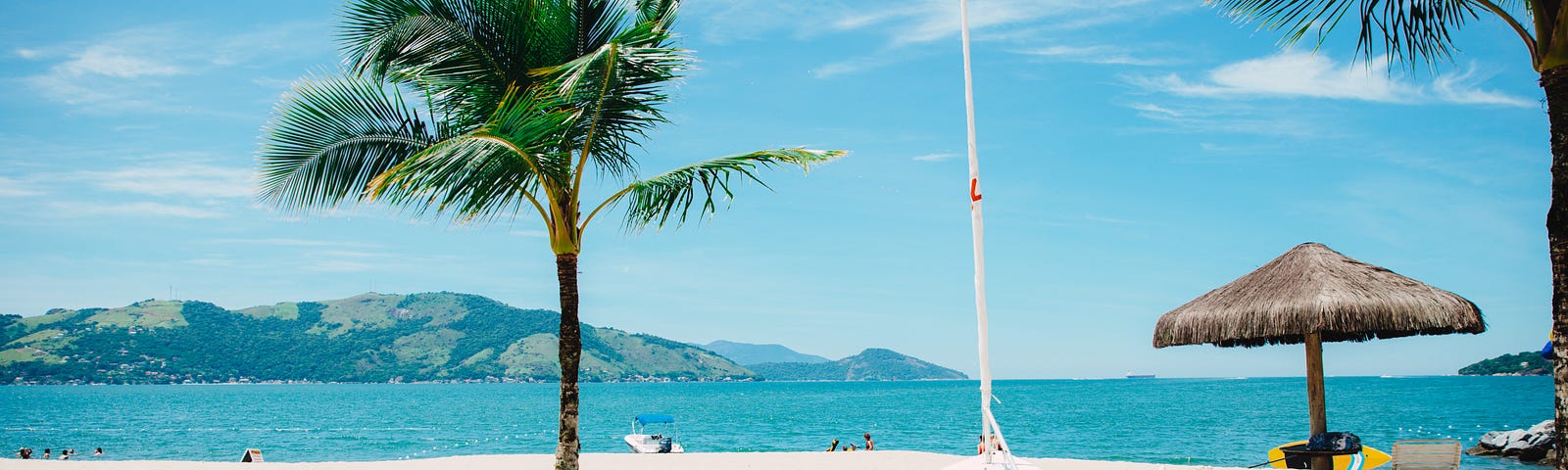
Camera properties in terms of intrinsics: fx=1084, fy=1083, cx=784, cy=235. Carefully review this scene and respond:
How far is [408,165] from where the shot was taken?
6.64 m

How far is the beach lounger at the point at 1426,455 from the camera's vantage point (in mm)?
11141

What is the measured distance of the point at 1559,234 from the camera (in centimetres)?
546

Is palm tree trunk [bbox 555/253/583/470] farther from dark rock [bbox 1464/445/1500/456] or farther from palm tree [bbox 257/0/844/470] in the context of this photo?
dark rock [bbox 1464/445/1500/456]

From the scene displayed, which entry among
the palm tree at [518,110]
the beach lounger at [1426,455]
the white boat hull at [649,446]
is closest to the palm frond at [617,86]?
the palm tree at [518,110]

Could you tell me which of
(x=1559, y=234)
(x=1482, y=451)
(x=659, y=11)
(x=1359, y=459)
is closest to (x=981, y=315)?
(x=1559, y=234)

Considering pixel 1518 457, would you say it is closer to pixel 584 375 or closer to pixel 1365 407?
pixel 1365 407

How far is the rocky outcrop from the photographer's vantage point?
22328 mm

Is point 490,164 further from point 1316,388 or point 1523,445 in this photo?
point 1523,445

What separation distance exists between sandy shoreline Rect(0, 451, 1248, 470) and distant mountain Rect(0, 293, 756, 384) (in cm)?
15058

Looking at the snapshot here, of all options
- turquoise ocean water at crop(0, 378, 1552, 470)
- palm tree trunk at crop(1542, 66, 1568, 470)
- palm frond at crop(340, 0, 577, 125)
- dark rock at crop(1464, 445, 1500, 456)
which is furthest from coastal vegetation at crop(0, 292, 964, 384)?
palm tree trunk at crop(1542, 66, 1568, 470)

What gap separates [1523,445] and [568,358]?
22930 millimetres

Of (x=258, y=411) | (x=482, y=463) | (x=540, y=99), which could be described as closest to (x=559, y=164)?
(x=540, y=99)

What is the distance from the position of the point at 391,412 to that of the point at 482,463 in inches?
2724

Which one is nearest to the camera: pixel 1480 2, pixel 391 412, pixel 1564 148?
pixel 1564 148
